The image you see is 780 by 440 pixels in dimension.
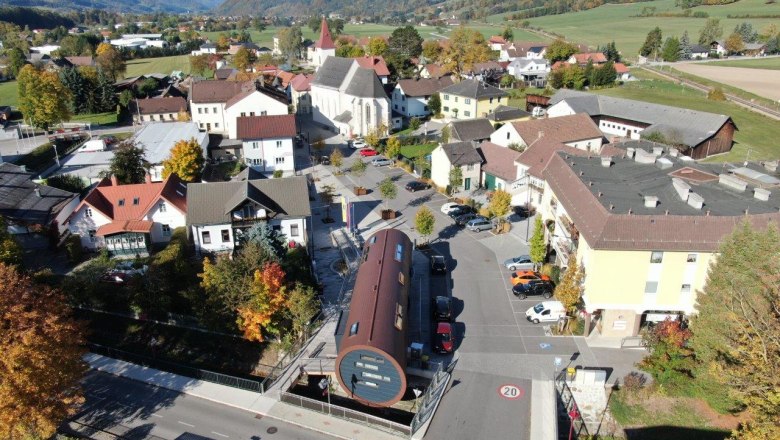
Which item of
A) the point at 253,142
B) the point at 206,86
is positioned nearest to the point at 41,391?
the point at 253,142

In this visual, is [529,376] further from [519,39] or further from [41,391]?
[519,39]

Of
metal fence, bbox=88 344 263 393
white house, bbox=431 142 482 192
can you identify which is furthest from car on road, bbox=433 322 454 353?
white house, bbox=431 142 482 192

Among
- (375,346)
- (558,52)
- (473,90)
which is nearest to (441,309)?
(375,346)

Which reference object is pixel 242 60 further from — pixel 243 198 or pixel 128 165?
pixel 243 198

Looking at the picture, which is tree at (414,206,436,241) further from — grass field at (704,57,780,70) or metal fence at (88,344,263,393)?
grass field at (704,57,780,70)

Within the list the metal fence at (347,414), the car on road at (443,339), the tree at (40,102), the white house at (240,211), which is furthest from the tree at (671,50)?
the metal fence at (347,414)

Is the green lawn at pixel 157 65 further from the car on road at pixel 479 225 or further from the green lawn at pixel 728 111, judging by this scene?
the car on road at pixel 479 225
